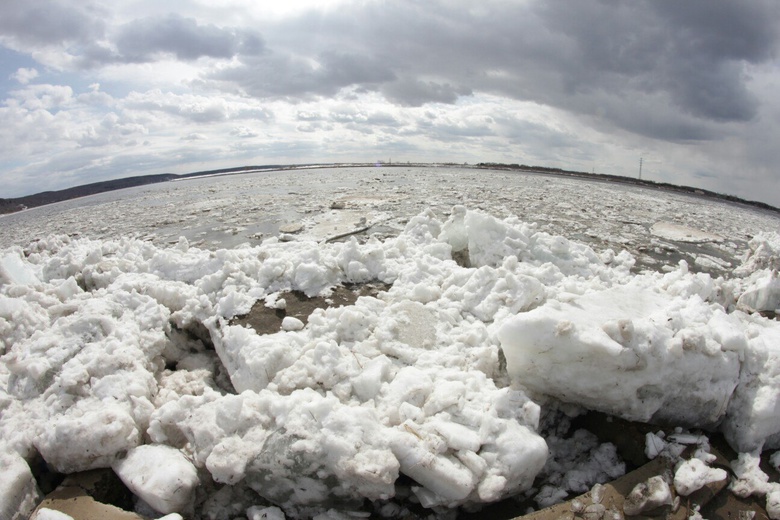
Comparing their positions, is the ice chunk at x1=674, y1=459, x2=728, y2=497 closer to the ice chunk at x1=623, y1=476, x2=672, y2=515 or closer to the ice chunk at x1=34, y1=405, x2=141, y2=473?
the ice chunk at x1=623, y1=476, x2=672, y2=515

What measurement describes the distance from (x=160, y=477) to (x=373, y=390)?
1376 mm

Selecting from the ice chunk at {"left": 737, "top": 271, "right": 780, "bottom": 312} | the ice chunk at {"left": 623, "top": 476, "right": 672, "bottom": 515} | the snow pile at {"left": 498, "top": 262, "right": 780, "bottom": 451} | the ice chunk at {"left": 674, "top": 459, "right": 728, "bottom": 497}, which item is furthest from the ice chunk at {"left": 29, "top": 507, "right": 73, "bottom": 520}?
the ice chunk at {"left": 737, "top": 271, "right": 780, "bottom": 312}

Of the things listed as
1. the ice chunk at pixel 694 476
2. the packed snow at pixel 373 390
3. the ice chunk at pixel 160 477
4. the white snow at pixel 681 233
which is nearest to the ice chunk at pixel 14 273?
the packed snow at pixel 373 390

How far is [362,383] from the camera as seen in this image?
9.62ft

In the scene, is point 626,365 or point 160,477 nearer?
point 160,477

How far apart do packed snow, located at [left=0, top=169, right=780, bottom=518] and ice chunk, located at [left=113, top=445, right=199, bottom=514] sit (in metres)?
0.01

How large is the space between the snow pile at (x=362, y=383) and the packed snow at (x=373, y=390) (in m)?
0.01

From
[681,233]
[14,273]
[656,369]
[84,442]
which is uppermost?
[681,233]

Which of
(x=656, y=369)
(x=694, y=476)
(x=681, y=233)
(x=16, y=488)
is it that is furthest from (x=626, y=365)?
(x=681, y=233)

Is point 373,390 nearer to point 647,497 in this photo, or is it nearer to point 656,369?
point 647,497

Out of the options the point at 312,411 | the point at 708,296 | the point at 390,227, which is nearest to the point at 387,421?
the point at 312,411

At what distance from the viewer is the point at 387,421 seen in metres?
2.65

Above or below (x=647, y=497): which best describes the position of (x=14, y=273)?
above

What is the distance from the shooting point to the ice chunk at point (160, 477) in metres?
2.33
